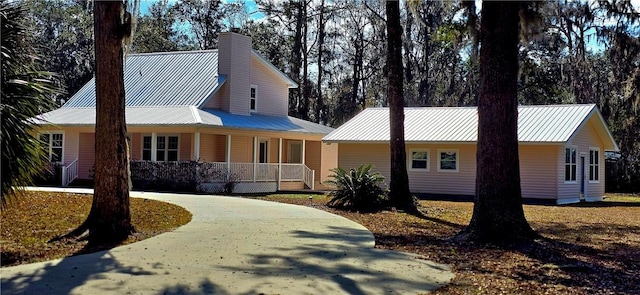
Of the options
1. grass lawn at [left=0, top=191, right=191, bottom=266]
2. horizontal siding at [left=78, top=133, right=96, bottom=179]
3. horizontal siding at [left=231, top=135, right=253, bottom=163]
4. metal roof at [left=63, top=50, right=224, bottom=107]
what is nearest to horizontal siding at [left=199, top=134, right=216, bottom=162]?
horizontal siding at [left=231, top=135, right=253, bottom=163]

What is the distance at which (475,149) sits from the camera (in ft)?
81.3

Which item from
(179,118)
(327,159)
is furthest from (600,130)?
(179,118)

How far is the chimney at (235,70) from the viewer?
86.6 feet

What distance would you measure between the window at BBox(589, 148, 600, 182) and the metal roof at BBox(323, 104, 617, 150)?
83 centimetres

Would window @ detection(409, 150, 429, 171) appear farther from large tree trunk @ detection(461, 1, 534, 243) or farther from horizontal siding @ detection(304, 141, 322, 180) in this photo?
large tree trunk @ detection(461, 1, 534, 243)

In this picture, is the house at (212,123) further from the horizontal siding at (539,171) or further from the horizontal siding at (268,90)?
the horizontal siding at (539,171)

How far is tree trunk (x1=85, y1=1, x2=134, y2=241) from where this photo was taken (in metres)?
9.63

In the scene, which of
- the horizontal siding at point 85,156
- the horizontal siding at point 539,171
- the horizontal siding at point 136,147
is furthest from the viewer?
the horizontal siding at point 85,156

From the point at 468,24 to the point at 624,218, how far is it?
25.9ft

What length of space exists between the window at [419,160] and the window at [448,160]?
1.83 feet

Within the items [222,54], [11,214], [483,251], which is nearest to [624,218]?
[483,251]

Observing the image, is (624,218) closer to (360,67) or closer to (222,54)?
(222,54)

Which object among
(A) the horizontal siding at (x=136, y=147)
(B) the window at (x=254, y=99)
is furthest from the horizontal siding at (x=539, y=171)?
(A) the horizontal siding at (x=136, y=147)

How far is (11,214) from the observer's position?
38.3ft
